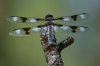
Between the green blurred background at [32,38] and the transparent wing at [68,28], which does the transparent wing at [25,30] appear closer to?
the transparent wing at [68,28]

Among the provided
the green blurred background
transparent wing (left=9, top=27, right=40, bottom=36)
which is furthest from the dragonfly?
the green blurred background

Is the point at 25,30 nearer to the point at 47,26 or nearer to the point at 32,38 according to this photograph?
the point at 47,26

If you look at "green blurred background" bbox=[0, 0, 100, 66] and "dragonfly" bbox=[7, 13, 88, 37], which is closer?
"dragonfly" bbox=[7, 13, 88, 37]

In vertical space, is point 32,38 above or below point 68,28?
below

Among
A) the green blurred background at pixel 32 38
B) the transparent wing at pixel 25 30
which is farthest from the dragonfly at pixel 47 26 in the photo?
the green blurred background at pixel 32 38

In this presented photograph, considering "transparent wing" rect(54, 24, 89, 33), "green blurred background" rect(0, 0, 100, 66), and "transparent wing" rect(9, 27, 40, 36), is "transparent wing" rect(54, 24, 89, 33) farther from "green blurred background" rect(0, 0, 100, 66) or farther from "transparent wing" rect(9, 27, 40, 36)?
"green blurred background" rect(0, 0, 100, 66)

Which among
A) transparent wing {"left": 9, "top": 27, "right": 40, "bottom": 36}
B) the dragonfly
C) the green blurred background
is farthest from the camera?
the green blurred background

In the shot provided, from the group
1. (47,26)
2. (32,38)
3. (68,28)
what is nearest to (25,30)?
(47,26)

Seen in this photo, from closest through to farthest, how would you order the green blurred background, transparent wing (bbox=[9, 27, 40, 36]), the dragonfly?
the dragonfly
transparent wing (bbox=[9, 27, 40, 36])
the green blurred background

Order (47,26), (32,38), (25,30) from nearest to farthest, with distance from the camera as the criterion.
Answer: (47,26) → (25,30) → (32,38)

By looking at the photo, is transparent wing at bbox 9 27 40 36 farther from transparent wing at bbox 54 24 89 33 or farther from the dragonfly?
transparent wing at bbox 54 24 89 33

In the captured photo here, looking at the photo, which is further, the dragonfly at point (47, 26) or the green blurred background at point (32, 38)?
the green blurred background at point (32, 38)
